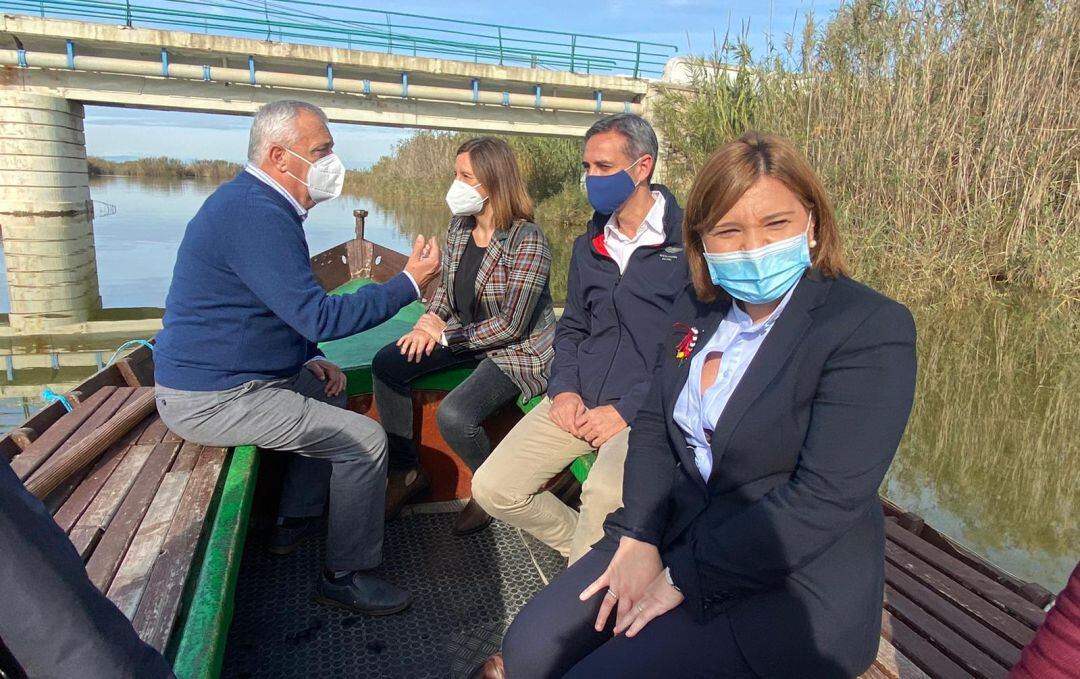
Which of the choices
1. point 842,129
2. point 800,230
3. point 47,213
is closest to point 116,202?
point 47,213

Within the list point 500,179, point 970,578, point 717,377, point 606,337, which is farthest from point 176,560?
point 970,578

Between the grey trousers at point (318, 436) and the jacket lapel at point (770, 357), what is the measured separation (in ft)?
4.25

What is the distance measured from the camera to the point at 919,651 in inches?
67.4

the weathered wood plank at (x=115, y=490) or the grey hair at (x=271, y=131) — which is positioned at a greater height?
the grey hair at (x=271, y=131)

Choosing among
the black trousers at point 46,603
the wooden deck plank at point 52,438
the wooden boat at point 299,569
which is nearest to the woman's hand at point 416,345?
the wooden boat at point 299,569

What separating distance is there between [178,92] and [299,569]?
576 inches

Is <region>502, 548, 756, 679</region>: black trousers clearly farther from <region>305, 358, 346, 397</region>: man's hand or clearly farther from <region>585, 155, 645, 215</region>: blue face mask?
<region>305, 358, 346, 397</region>: man's hand

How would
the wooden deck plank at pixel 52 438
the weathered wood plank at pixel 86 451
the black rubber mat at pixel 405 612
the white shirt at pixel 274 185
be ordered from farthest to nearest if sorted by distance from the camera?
the white shirt at pixel 274 185, the black rubber mat at pixel 405 612, the wooden deck plank at pixel 52 438, the weathered wood plank at pixel 86 451

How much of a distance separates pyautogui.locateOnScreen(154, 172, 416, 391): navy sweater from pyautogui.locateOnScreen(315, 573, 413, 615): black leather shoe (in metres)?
0.75

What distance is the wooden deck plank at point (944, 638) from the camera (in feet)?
5.48

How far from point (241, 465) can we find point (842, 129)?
8.26 metres

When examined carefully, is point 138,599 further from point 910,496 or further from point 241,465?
point 910,496

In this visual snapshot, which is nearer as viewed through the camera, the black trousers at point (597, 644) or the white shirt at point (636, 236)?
the black trousers at point (597, 644)

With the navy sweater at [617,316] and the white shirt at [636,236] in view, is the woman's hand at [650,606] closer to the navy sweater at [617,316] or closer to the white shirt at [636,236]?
the navy sweater at [617,316]
